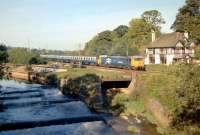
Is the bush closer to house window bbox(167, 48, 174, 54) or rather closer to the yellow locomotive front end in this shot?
the yellow locomotive front end

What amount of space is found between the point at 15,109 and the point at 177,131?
25434 mm

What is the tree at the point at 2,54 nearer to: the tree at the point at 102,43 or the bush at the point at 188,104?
the bush at the point at 188,104

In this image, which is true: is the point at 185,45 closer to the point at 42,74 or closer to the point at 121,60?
the point at 121,60

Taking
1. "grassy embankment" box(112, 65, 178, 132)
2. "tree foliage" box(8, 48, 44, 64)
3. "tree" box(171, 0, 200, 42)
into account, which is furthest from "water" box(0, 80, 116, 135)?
"tree foliage" box(8, 48, 44, 64)

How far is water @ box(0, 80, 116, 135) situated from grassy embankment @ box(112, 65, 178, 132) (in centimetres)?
482

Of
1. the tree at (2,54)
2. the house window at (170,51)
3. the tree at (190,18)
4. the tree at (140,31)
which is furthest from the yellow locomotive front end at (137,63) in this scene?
the tree at (140,31)

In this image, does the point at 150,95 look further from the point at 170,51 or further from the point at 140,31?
the point at 140,31

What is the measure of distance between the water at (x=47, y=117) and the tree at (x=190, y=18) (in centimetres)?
2746

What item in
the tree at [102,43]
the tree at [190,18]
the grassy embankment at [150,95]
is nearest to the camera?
the grassy embankment at [150,95]

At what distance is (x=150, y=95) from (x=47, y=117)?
41.0 feet

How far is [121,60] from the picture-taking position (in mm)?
65312

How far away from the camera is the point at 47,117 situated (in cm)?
3775

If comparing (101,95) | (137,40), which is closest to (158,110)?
(101,95)

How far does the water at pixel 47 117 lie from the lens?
32062mm
